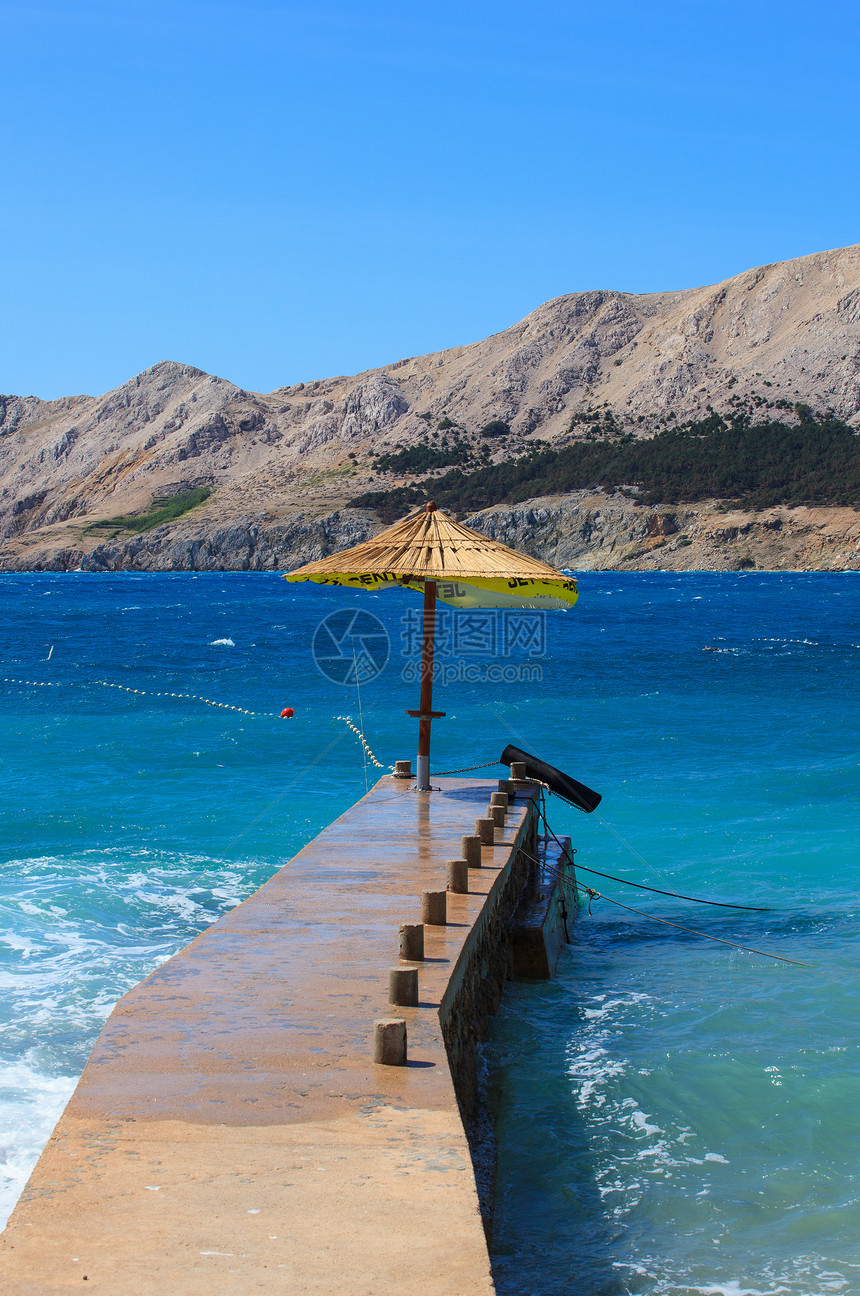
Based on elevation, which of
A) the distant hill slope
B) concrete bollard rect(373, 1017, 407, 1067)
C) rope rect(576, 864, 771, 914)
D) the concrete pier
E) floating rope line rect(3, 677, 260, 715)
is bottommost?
rope rect(576, 864, 771, 914)

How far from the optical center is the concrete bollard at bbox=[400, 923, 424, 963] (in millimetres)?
6348

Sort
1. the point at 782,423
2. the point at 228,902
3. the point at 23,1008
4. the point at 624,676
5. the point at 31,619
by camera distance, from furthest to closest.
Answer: the point at 782,423
the point at 31,619
the point at 624,676
the point at 228,902
the point at 23,1008

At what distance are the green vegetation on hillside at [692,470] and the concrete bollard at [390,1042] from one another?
4906 inches

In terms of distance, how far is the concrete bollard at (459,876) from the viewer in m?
7.88

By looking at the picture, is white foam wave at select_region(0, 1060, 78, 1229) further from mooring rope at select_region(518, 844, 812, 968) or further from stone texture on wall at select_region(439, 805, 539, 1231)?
mooring rope at select_region(518, 844, 812, 968)

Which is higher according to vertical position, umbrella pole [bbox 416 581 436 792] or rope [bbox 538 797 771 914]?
umbrella pole [bbox 416 581 436 792]

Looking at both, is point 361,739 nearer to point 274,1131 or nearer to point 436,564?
point 436,564

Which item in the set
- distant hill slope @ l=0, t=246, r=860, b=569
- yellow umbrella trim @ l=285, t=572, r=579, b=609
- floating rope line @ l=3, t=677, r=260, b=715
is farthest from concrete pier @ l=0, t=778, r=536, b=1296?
distant hill slope @ l=0, t=246, r=860, b=569

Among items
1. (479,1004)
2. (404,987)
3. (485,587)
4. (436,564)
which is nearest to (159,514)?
(485,587)

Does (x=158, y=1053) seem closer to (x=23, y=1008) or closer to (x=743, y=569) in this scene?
(x=23, y=1008)

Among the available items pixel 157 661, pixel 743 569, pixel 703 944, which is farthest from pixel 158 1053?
pixel 743 569

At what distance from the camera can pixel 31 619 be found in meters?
67.4

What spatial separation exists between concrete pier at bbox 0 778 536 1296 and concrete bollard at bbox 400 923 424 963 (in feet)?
0.27

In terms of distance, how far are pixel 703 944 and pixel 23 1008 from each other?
657 centimetres
